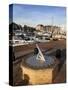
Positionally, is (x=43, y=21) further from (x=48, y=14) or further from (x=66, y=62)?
(x=66, y=62)

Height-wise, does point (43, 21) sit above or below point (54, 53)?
above

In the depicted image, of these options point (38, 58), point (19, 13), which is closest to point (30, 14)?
point (19, 13)

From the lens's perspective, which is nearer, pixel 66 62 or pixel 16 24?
pixel 16 24

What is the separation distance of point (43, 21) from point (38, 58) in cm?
35

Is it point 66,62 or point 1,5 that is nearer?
point 1,5

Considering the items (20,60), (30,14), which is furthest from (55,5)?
(20,60)

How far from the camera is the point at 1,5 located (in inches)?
81.8

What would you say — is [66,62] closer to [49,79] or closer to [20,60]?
[49,79]

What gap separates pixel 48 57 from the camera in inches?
85.4

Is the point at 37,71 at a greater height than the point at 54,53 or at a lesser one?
lesser

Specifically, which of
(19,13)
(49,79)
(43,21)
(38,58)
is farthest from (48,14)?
(49,79)

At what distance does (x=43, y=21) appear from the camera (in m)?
2.16

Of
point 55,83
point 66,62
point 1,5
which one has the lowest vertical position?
point 55,83

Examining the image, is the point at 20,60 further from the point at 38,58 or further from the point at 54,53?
the point at 54,53
